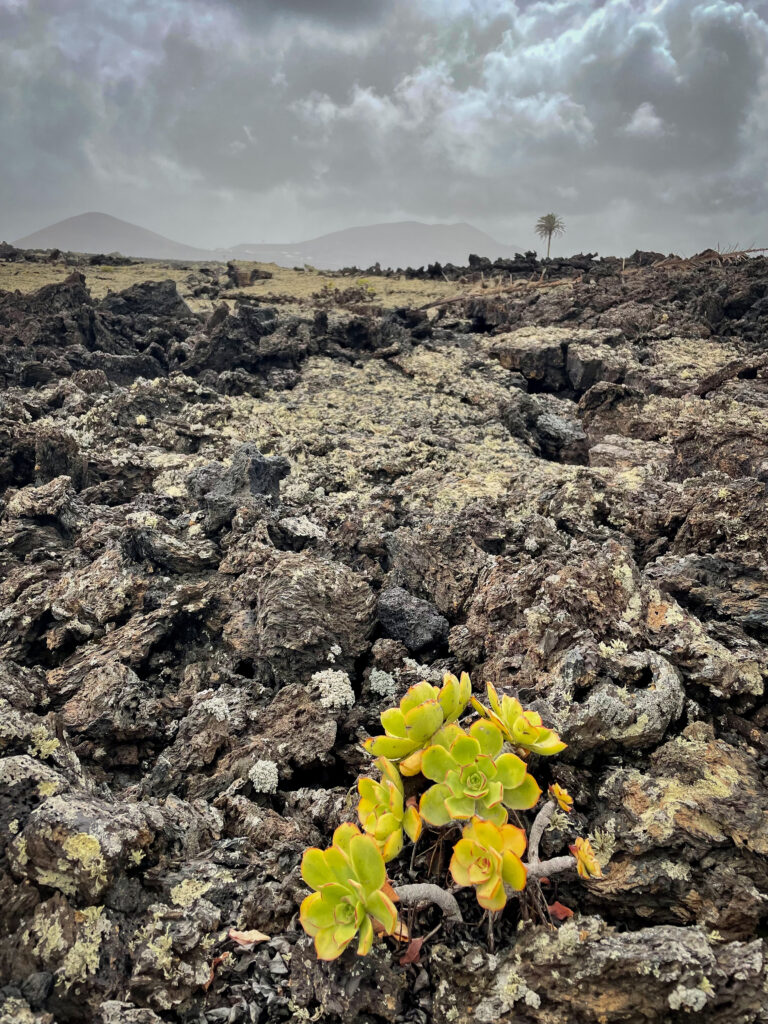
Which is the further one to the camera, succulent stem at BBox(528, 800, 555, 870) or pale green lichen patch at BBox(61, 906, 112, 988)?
succulent stem at BBox(528, 800, 555, 870)

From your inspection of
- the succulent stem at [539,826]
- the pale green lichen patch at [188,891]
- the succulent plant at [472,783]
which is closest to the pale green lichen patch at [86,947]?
the pale green lichen patch at [188,891]

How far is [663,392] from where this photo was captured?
42.1 ft

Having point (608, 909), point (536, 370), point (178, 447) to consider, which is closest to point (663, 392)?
point (536, 370)

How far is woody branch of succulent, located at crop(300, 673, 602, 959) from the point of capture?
1.97 meters

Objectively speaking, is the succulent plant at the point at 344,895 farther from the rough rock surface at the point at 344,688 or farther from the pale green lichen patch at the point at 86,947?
the pale green lichen patch at the point at 86,947

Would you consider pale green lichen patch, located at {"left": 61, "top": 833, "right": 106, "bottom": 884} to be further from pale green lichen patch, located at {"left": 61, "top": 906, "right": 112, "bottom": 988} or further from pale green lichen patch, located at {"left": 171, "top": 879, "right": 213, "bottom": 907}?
pale green lichen patch, located at {"left": 171, "top": 879, "right": 213, "bottom": 907}

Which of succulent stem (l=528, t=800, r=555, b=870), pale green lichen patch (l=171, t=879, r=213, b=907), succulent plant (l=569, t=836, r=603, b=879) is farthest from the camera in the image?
pale green lichen patch (l=171, t=879, r=213, b=907)

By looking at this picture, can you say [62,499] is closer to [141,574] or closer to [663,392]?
[141,574]

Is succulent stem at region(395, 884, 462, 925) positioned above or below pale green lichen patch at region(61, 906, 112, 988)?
above

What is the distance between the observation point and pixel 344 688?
4.25 m

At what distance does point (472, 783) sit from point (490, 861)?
29cm

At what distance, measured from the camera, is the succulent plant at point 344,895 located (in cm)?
193

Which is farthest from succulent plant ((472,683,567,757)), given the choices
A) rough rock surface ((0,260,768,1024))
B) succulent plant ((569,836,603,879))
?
rough rock surface ((0,260,768,1024))

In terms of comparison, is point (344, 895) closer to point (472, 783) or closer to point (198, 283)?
point (472, 783)
